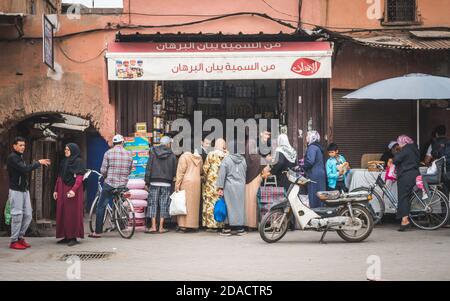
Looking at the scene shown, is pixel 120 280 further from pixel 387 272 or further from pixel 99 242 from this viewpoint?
pixel 99 242

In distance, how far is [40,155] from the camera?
17.8 m

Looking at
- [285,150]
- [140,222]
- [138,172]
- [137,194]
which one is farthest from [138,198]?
[285,150]

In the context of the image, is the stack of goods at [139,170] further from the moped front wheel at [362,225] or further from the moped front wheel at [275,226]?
the moped front wheel at [362,225]

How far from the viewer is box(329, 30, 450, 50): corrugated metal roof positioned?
43.0 ft

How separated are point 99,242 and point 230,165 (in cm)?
266

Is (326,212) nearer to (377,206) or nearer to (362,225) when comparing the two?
(362,225)

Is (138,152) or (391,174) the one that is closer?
(391,174)

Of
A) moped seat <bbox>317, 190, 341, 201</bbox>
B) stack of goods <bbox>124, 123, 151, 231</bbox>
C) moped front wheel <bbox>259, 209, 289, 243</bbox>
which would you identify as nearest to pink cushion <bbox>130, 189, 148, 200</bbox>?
stack of goods <bbox>124, 123, 151, 231</bbox>

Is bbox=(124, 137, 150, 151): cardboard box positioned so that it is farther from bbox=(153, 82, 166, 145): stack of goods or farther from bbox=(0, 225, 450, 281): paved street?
bbox=(0, 225, 450, 281): paved street

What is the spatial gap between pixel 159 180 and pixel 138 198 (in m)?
0.60

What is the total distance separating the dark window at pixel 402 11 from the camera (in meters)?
14.6

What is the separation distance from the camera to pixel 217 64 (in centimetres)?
Result: 1318

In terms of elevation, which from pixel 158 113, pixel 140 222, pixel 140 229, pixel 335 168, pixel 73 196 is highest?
pixel 158 113

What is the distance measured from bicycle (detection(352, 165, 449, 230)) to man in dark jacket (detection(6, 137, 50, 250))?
566 centimetres
